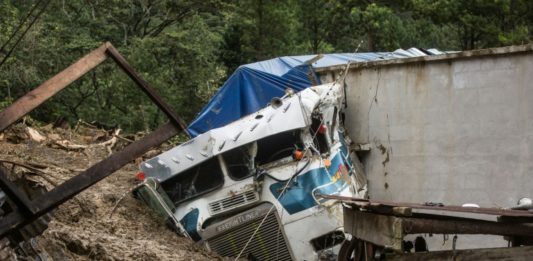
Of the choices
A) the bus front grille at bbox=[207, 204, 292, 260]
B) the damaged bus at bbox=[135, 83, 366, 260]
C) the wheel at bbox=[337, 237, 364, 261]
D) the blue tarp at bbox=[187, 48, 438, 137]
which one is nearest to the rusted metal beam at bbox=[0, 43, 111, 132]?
the wheel at bbox=[337, 237, 364, 261]

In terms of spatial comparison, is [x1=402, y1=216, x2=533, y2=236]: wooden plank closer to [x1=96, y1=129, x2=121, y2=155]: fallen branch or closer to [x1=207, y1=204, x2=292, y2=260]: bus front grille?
[x1=207, y1=204, x2=292, y2=260]: bus front grille

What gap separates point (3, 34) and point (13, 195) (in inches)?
641

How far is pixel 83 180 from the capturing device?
4.16m

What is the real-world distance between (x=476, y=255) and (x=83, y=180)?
3.21 metres

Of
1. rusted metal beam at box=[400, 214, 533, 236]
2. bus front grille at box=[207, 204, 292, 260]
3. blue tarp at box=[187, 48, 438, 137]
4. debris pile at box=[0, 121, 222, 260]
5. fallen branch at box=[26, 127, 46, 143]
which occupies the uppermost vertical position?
blue tarp at box=[187, 48, 438, 137]

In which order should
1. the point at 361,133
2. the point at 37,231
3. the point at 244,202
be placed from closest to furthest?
1. the point at 37,231
2. the point at 244,202
3. the point at 361,133

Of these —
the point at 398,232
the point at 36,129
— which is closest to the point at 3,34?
the point at 36,129

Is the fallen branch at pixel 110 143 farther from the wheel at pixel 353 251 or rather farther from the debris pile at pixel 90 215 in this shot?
the wheel at pixel 353 251

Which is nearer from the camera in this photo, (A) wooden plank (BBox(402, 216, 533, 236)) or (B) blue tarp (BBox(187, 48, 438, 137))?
(A) wooden plank (BBox(402, 216, 533, 236))

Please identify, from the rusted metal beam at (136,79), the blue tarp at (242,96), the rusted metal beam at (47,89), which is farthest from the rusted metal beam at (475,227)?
the blue tarp at (242,96)

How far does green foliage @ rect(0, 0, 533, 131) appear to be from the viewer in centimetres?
2047

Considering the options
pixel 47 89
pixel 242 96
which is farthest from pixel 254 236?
pixel 47 89

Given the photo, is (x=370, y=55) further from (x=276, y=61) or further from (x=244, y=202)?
(x=244, y=202)

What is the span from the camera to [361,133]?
13062mm
